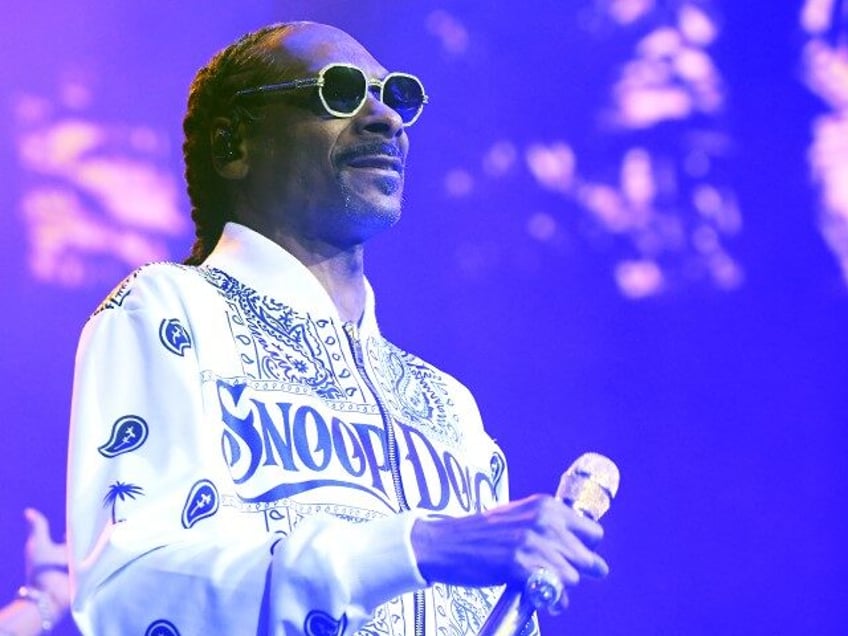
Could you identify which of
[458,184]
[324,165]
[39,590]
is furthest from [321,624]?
[458,184]

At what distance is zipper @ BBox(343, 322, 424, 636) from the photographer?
2.07 metres

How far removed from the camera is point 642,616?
3.25 m

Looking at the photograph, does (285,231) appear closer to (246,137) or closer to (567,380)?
(246,137)

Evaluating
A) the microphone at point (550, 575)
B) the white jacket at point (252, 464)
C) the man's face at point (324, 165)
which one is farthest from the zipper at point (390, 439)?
the microphone at point (550, 575)

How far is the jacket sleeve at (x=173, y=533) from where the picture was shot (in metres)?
1.78

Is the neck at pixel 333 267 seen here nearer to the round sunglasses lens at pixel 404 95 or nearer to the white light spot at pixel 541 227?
the round sunglasses lens at pixel 404 95

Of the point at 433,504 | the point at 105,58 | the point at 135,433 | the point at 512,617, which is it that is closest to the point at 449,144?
the point at 105,58

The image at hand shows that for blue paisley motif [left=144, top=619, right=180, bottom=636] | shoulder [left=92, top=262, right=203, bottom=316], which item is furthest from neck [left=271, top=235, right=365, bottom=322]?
blue paisley motif [left=144, top=619, right=180, bottom=636]

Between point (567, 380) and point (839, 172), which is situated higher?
point (839, 172)

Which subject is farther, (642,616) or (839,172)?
(839,172)

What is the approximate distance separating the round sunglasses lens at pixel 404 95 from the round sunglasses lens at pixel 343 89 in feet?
0.23

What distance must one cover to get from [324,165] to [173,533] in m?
0.69

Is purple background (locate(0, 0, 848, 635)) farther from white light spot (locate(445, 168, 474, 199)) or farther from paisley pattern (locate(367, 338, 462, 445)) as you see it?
paisley pattern (locate(367, 338, 462, 445))

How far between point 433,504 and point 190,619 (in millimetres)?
459
